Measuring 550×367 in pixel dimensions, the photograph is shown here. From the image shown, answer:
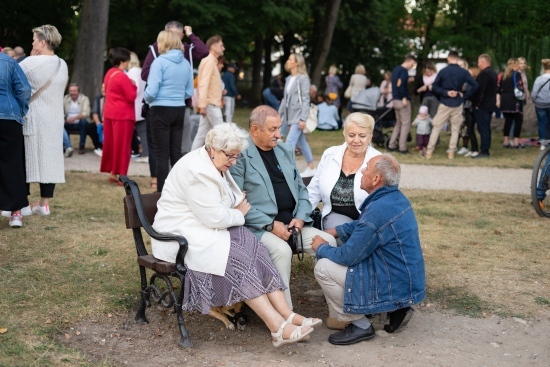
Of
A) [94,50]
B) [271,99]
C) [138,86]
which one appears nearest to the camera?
[138,86]

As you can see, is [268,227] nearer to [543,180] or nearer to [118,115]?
[543,180]

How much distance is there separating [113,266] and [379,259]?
2.61 m

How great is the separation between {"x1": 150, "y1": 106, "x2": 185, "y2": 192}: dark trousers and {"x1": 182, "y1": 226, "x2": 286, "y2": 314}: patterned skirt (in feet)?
15.1

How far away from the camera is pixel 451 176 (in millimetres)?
12688

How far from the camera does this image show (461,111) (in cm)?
1456

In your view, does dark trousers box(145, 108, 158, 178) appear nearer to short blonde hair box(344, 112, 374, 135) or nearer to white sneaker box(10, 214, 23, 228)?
white sneaker box(10, 214, 23, 228)

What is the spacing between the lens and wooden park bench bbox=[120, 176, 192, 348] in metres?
5.04

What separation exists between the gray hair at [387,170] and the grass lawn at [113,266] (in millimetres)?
1390

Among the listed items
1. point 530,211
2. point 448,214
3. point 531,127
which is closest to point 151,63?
point 448,214

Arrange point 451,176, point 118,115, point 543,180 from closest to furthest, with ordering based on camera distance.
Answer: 1. point 543,180
2. point 118,115
3. point 451,176

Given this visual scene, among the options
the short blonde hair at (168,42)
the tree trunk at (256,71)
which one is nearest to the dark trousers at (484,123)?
the short blonde hair at (168,42)

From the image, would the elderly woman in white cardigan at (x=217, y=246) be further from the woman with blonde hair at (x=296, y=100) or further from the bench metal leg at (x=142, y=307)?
the woman with blonde hair at (x=296, y=100)

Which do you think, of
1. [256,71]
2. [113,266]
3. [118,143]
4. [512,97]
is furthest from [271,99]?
[256,71]

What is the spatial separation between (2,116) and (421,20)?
90.0 feet
